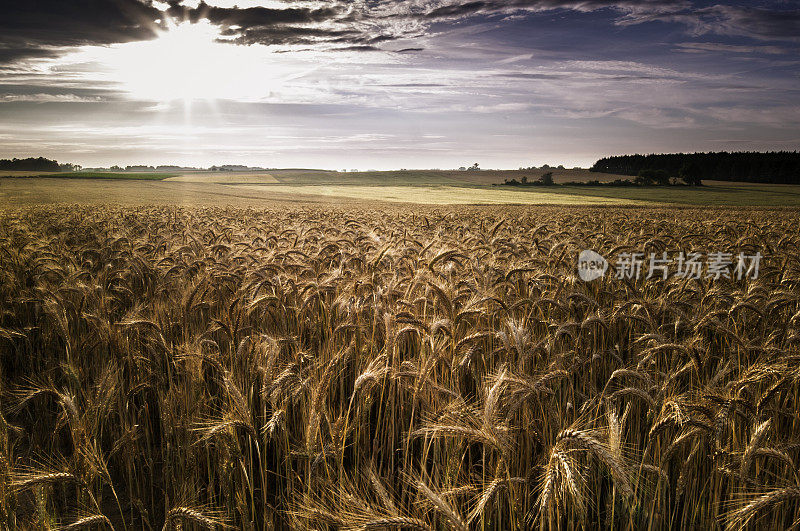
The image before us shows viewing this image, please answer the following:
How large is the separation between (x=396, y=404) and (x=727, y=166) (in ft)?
397

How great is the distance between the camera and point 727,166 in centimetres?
9888

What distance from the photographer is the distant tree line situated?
7962 centimetres

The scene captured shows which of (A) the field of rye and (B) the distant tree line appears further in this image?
(B) the distant tree line

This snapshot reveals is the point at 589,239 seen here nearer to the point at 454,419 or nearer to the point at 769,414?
the point at 769,414

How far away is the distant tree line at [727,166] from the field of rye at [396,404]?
84.1 meters

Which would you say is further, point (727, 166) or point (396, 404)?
point (727, 166)

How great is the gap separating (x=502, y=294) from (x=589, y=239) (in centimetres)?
631

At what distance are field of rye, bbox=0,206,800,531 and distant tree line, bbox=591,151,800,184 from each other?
3311 inches

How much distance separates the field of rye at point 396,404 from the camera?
222 centimetres

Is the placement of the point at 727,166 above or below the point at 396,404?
above

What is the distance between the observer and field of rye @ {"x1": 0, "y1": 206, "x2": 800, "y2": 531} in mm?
2217

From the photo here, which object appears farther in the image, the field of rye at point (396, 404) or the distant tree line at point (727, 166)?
the distant tree line at point (727, 166)

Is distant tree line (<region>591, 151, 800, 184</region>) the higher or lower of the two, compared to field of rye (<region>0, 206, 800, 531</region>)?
higher

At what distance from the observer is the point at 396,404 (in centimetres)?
380
